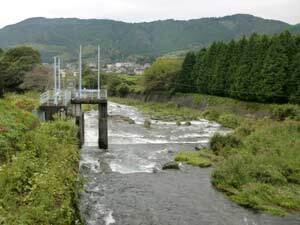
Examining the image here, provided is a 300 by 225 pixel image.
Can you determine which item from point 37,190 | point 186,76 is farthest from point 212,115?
point 37,190

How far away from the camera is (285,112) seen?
158 feet

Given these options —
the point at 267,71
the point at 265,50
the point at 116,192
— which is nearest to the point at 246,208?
the point at 116,192

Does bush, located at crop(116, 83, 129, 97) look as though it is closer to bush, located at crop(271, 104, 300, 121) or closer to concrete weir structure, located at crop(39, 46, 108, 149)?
bush, located at crop(271, 104, 300, 121)

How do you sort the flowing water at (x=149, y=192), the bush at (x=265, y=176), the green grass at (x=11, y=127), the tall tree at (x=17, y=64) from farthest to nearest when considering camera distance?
1. the tall tree at (x=17, y=64)
2. the bush at (x=265, y=176)
3. the flowing water at (x=149, y=192)
4. the green grass at (x=11, y=127)

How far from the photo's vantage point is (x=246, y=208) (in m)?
20.0

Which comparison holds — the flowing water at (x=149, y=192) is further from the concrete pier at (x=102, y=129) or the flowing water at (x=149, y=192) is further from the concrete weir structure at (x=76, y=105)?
the concrete weir structure at (x=76, y=105)

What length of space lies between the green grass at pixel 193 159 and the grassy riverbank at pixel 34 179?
12037mm

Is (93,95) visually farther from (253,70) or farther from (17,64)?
(17,64)

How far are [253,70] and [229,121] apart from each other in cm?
1082

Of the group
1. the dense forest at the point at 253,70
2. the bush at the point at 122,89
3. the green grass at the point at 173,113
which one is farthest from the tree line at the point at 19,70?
the bush at the point at 122,89

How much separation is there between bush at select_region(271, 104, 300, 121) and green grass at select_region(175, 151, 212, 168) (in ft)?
62.4

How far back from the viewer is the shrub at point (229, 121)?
52719mm

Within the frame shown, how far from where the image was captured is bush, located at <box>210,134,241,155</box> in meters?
33.2

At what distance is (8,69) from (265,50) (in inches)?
1741
